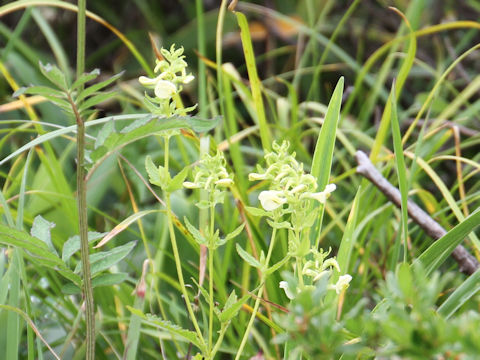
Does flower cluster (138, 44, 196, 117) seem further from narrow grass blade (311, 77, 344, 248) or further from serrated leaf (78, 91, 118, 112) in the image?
narrow grass blade (311, 77, 344, 248)

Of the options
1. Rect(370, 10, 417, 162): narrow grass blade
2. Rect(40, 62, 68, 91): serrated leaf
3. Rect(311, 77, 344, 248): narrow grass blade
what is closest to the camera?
Rect(40, 62, 68, 91): serrated leaf

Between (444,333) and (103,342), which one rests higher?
(444,333)

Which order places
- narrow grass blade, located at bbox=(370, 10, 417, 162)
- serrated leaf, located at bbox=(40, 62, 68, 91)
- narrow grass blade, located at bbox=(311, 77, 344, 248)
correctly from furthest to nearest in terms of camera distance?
narrow grass blade, located at bbox=(370, 10, 417, 162)
narrow grass blade, located at bbox=(311, 77, 344, 248)
serrated leaf, located at bbox=(40, 62, 68, 91)

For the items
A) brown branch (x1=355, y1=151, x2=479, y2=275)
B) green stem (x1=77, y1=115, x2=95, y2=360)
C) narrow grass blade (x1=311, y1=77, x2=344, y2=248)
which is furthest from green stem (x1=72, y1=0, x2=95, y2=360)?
brown branch (x1=355, y1=151, x2=479, y2=275)

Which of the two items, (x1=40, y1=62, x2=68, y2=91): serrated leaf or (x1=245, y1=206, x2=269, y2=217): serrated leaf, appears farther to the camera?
(x1=245, y1=206, x2=269, y2=217): serrated leaf

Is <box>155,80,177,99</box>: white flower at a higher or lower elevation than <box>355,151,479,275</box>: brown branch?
higher

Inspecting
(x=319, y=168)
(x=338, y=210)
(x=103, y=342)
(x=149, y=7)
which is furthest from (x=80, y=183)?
(x=149, y=7)

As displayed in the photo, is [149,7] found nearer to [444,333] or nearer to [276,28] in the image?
[276,28]
